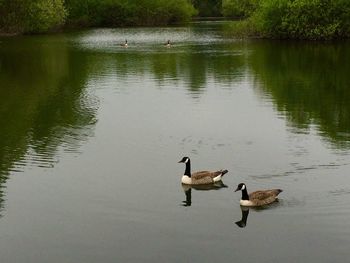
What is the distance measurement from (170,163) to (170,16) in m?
99.5

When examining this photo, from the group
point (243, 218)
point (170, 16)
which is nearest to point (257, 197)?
point (243, 218)

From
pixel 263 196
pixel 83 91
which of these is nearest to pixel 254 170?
pixel 263 196

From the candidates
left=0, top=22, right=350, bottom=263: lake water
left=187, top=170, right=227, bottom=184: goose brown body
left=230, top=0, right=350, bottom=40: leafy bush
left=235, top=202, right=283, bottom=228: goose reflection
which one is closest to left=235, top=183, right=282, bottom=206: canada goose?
left=235, top=202, right=283, bottom=228: goose reflection

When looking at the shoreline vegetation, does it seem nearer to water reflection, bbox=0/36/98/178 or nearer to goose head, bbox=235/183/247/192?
water reflection, bbox=0/36/98/178

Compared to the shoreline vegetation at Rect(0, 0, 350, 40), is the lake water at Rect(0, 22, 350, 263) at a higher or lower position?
lower

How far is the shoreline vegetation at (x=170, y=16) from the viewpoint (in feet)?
224

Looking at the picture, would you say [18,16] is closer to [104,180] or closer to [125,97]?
[125,97]

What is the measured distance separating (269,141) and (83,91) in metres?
15.8

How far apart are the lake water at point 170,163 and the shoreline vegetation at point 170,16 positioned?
1062 inches

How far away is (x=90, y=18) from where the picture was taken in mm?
109500

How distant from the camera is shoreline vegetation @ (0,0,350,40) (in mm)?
68250

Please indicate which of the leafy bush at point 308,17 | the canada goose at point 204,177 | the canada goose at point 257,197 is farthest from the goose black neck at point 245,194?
the leafy bush at point 308,17

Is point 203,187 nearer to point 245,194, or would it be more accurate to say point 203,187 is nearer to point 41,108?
point 245,194

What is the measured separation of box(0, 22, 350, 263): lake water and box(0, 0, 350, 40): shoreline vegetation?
27.0 m
